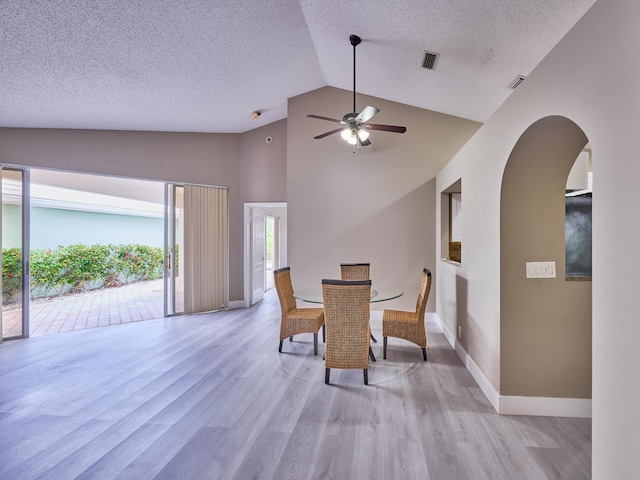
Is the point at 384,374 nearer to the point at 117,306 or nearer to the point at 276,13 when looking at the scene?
the point at 276,13

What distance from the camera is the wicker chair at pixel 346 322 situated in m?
2.53

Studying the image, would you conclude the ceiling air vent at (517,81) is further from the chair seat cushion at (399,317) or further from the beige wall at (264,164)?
the beige wall at (264,164)

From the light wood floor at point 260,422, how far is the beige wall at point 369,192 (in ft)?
5.65

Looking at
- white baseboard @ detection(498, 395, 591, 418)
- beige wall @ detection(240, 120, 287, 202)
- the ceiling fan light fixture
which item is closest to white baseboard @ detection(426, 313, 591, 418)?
white baseboard @ detection(498, 395, 591, 418)

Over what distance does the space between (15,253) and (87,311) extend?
1.88 m

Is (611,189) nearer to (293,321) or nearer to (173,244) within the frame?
(293,321)

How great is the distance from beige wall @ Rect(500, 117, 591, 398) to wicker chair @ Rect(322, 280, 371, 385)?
1.04m

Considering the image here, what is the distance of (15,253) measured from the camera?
3.98 m

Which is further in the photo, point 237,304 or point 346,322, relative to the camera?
point 237,304

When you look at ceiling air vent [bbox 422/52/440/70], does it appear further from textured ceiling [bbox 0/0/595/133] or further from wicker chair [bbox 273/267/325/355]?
wicker chair [bbox 273/267/325/355]

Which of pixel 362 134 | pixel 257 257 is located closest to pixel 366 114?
pixel 362 134

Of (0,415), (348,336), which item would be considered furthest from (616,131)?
(0,415)

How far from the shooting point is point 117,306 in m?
5.86

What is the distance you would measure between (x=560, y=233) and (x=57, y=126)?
592 centimetres
